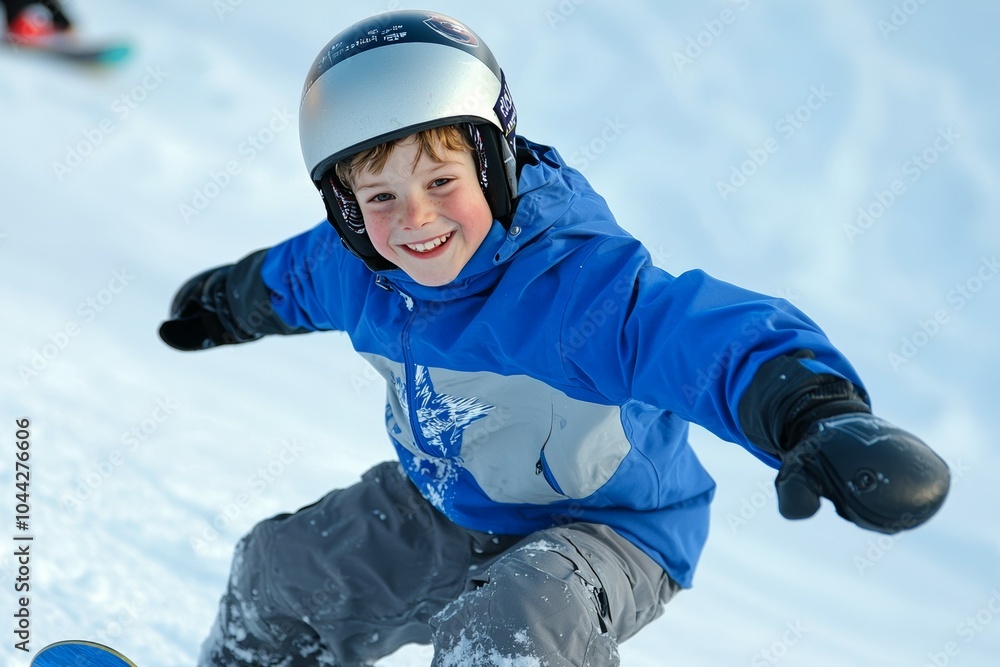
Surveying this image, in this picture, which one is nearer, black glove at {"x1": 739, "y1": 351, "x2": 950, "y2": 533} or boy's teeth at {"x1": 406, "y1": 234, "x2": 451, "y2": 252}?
black glove at {"x1": 739, "y1": 351, "x2": 950, "y2": 533}

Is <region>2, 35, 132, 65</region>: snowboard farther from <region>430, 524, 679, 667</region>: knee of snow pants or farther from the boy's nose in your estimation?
<region>430, 524, 679, 667</region>: knee of snow pants

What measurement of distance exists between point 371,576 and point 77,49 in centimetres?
654

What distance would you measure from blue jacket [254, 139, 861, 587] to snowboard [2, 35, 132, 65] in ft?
18.9

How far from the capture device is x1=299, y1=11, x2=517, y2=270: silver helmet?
206 cm

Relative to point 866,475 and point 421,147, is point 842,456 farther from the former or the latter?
point 421,147

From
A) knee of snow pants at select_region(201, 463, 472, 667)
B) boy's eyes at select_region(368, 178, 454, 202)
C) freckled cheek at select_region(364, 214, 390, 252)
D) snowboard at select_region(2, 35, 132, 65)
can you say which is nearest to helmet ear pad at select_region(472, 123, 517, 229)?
boy's eyes at select_region(368, 178, 454, 202)

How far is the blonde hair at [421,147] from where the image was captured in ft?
6.79

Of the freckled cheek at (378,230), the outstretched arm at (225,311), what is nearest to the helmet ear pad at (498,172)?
the freckled cheek at (378,230)

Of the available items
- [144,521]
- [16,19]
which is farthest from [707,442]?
[16,19]

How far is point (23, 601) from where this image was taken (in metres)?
2.75

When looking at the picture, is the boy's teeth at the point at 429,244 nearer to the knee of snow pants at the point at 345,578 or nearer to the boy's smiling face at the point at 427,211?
the boy's smiling face at the point at 427,211

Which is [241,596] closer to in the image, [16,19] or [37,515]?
[37,515]

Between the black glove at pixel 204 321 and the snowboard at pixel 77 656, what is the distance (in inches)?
43.1

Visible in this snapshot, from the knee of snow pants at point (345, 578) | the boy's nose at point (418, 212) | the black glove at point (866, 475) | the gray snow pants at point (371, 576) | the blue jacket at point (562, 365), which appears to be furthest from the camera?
the knee of snow pants at point (345, 578)
